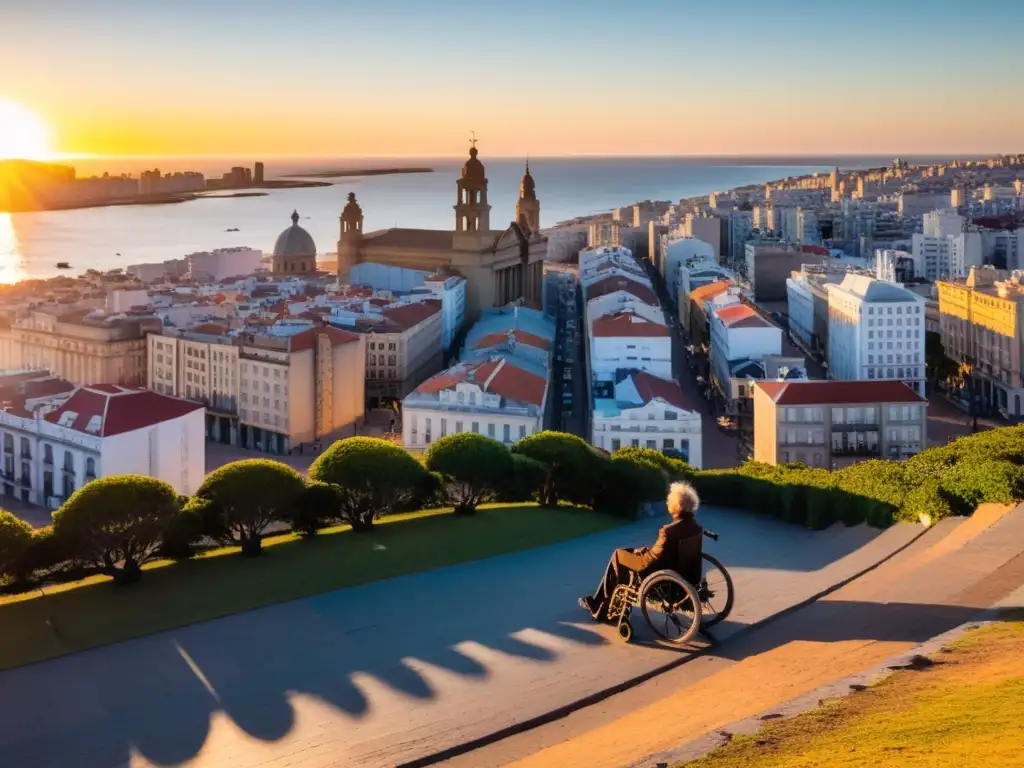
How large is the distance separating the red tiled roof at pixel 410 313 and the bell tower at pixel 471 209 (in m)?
7.46

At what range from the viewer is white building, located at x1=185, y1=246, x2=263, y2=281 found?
164ft

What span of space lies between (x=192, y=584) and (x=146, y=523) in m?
0.65

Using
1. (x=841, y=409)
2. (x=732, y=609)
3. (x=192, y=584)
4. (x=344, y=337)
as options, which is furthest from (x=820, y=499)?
(x=344, y=337)

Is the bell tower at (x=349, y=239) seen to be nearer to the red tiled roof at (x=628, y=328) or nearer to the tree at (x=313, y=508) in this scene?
the red tiled roof at (x=628, y=328)

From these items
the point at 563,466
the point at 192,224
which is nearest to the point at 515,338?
the point at 563,466

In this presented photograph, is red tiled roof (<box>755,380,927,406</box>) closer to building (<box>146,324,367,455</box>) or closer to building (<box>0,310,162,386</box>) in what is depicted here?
building (<box>146,324,367,455</box>)

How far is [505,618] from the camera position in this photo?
23.7ft

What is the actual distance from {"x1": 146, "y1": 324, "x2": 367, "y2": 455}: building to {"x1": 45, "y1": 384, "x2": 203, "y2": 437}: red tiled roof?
5388 millimetres

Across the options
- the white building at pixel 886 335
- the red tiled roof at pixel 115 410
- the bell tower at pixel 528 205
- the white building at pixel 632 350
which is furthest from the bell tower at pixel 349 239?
the red tiled roof at pixel 115 410

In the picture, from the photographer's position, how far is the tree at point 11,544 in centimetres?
817

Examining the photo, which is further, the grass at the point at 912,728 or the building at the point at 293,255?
the building at the point at 293,255

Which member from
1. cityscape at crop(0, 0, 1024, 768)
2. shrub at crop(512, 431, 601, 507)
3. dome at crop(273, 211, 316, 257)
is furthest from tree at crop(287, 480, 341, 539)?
dome at crop(273, 211, 316, 257)

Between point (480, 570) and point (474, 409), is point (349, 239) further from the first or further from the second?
point (480, 570)

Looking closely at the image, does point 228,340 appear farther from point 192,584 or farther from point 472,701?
point 472,701
